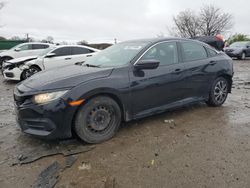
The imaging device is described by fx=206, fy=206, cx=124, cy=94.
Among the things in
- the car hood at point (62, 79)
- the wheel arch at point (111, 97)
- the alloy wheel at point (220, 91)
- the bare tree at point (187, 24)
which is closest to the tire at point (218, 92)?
the alloy wheel at point (220, 91)

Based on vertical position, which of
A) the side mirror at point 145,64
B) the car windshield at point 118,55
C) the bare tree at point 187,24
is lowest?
the side mirror at point 145,64

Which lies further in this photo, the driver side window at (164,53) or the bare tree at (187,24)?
the bare tree at (187,24)

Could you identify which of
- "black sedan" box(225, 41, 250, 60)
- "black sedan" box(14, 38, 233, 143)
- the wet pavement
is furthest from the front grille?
"black sedan" box(225, 41, 250, 60)

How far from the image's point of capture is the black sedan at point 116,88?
2.70 meters

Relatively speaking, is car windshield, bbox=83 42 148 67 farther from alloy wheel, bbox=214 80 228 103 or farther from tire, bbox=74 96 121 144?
alloy wheel, bbox=214 80 228 103

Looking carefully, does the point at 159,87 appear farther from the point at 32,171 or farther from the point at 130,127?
the point at 32,171

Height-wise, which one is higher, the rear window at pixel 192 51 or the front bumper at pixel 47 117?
the rear window at pixel 192 51

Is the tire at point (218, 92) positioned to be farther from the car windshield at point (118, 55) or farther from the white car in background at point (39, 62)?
the white car in background at point (39, 62)

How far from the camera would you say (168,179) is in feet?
7.30

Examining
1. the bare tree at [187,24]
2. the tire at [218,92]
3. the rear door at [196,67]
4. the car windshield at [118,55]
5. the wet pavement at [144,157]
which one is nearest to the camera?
the wet pavement at [144,157]

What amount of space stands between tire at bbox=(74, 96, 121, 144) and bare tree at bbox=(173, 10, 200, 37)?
3665 centimetres

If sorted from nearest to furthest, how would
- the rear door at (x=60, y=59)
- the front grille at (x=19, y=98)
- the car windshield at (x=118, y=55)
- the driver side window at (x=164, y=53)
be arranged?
the front grille at (x=19, y=98)
the car windshield at (x=118, y=55)
the driver side window at (x=164, y=53)
the rear door at (x=60, y=59)

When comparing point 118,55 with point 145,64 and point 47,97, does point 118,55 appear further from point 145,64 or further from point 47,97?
point 47,97

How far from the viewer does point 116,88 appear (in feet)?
9.86
